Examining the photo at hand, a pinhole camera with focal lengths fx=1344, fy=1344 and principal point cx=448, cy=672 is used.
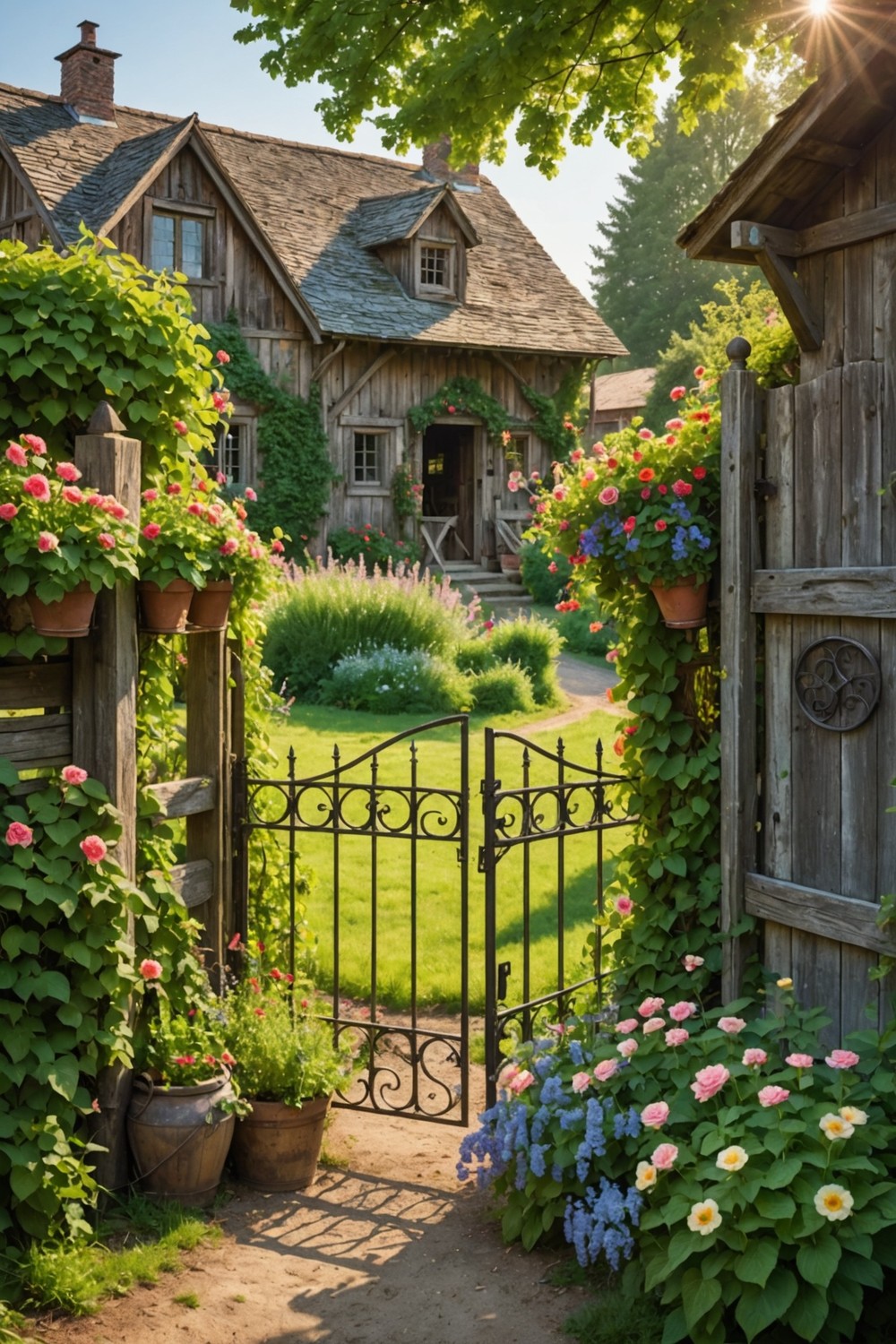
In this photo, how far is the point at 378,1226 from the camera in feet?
15.6

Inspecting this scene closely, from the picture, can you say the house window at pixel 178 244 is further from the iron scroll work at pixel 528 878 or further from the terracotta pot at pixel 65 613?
the terracotta pot at pixel 65 613

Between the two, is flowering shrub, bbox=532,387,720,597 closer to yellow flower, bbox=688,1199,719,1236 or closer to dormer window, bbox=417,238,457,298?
yellow flower, bbox=688,1199,719,1236

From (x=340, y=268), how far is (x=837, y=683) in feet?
59.7

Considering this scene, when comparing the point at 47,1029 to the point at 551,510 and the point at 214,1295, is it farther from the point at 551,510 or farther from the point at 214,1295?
the point at 551,510

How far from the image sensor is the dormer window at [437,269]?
21.8 m

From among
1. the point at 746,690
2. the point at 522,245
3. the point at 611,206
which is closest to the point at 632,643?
the point at 746,690

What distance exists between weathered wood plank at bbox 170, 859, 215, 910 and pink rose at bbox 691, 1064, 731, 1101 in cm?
214

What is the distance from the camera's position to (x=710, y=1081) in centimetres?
398

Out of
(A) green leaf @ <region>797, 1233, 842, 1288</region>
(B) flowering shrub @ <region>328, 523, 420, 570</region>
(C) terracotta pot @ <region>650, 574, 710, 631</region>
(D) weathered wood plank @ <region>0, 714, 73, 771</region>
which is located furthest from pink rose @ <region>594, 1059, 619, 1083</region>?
(B) flowering shrub @ <region>328, 523, 420, 570</region>

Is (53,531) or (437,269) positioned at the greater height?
(437,269)

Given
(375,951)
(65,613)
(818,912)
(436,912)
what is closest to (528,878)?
(375,951)

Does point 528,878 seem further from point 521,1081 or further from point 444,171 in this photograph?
point 444,171

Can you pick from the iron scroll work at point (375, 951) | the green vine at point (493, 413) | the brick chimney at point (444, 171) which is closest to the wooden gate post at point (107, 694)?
the iron scroll work at point (375, 951)

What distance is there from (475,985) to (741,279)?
3508 centimetres
